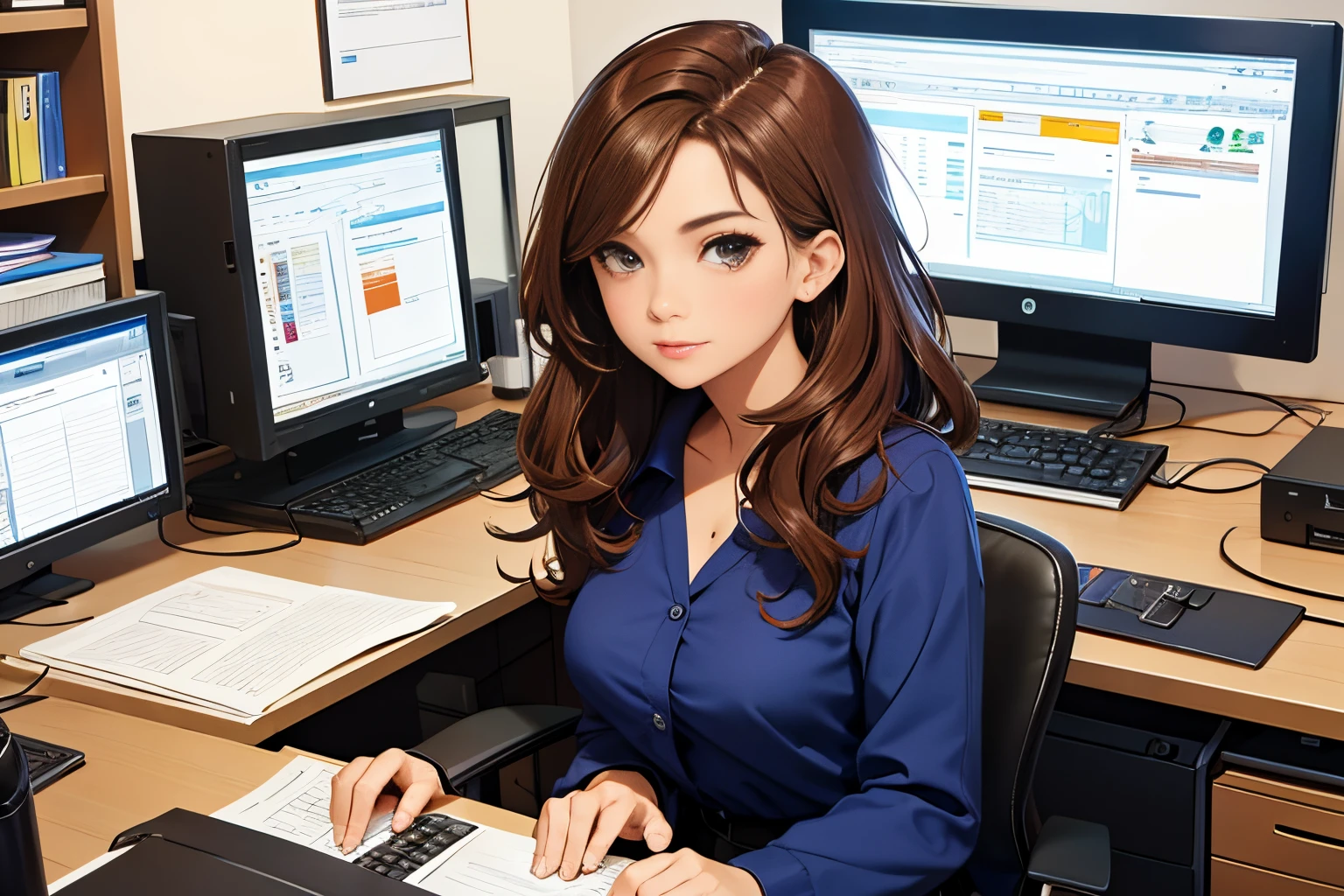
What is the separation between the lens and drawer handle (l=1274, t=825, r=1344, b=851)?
1340 millimetres

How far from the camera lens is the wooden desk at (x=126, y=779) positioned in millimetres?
1172

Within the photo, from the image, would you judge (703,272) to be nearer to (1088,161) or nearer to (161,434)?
(161,434)

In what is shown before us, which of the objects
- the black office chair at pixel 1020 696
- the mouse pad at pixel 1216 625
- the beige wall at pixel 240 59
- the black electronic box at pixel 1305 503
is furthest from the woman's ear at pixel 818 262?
the beige wall at pixel 240 59

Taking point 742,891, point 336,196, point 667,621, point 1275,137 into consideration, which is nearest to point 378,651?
point 667,621

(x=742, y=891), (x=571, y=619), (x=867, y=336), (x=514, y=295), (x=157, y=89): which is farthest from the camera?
(x=514, y=295)

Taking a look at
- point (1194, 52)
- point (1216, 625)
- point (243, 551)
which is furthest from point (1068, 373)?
point (243, 551)

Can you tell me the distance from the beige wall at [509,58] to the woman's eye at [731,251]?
1.08m

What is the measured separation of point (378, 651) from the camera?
1434 mm

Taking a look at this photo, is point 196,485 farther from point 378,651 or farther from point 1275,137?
point 1275,137

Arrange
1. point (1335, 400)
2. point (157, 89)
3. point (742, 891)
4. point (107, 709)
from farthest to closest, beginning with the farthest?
point (1335, 400) → point (157, 89) → point (107, 709) → point (742, 891)

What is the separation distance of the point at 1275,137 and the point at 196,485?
4.83 ft

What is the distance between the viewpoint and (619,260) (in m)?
1.14

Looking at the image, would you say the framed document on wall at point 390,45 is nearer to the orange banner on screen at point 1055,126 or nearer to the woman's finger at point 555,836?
the orange banner on screen at point 1055,126

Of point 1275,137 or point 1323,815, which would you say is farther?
point 1275,137
